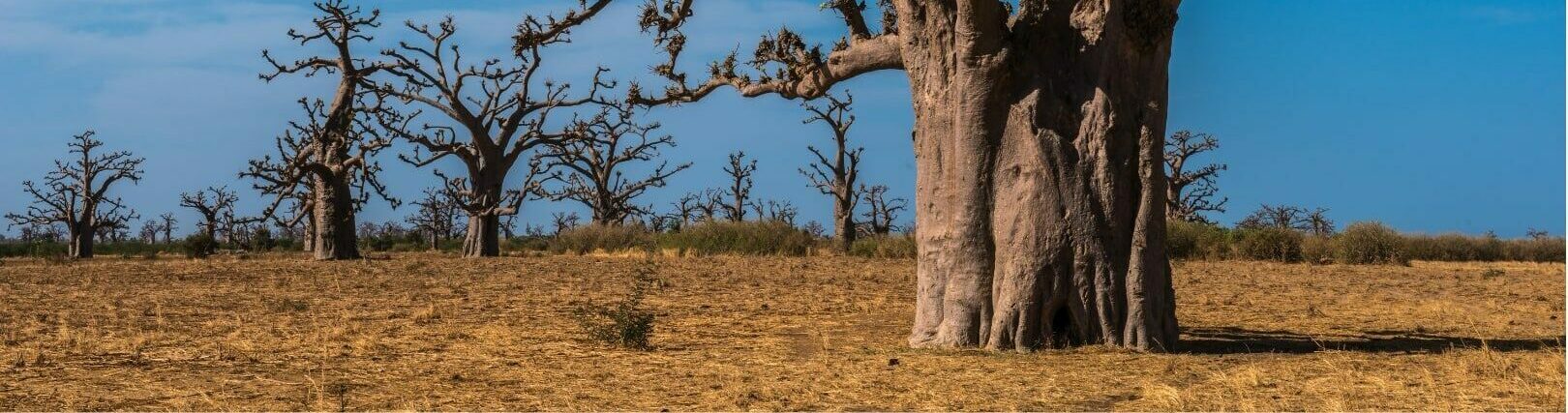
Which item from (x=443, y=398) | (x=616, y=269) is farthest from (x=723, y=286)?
(x=443, y=398)

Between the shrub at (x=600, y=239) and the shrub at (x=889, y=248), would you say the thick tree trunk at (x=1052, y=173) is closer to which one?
the shrub at (x=889, y=248)

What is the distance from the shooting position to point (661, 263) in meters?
24.2

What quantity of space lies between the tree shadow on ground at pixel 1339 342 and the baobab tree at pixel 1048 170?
0.93 meters

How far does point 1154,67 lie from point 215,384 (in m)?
6.36

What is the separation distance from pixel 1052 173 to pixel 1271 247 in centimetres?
2180

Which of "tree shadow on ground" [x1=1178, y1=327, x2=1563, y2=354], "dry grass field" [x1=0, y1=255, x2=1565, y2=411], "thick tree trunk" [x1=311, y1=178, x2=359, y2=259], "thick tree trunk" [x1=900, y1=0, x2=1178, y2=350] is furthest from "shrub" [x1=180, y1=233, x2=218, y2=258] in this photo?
"thick tree trunk" [x1=900, y1=0, x2=1178, y2=350]

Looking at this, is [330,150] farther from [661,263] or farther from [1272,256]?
[1272,256]

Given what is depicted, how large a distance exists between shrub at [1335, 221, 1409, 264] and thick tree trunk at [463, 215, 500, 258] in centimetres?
1716

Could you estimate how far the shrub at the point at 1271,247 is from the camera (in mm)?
28938

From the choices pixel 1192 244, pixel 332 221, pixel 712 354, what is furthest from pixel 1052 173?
pixel 1192 244

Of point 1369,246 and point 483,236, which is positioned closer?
point 1369,246

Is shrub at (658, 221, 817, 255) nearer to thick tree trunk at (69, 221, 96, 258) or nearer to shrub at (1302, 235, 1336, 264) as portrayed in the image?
shrub at (1302, 235, 1336, 264)

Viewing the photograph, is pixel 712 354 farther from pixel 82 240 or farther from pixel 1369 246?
pixel 82 240

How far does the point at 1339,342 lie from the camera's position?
11.0 meters
